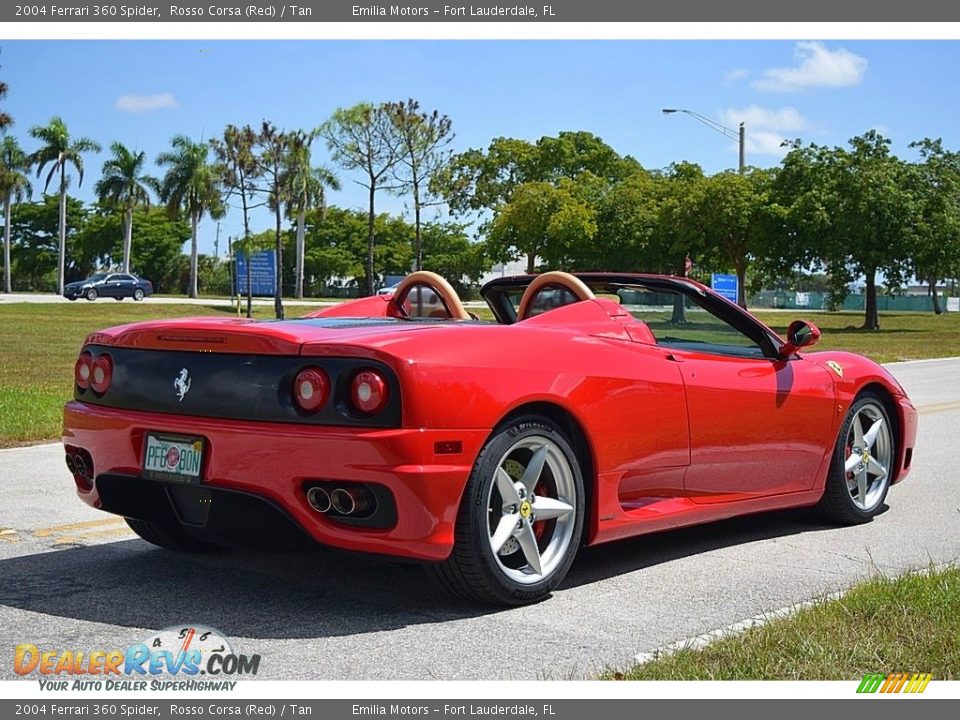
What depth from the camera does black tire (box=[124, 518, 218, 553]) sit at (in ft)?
19.3

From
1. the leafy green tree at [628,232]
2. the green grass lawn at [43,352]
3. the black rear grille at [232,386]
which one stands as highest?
the leafy green tree at [628,232]

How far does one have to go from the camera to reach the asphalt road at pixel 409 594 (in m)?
4.36

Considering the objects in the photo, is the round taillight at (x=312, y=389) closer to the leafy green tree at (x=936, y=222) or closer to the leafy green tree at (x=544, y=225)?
the leafy green tree at (x=936, y=222)

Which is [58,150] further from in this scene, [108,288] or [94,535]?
[94,535]

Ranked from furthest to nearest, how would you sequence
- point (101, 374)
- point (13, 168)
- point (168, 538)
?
point (13, 168) → point (168, 538) → point (101, 374)

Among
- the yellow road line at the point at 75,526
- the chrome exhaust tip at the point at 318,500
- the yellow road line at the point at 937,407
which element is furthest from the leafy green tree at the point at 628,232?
the chrome exhaust tip at the point at 318,500

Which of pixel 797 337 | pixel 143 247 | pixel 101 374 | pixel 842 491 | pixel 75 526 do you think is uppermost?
pixel 143 247

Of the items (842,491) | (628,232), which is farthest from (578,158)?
(842,491)

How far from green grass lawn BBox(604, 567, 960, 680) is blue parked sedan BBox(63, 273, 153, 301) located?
55.2 m

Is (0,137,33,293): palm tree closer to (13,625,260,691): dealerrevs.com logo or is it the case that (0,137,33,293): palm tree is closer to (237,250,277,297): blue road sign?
(237,250,277,297): blue road sign

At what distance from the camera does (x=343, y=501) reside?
4637 millimetres

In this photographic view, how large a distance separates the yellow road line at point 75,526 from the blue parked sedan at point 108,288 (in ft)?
171

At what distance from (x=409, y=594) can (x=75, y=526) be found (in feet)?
7.36

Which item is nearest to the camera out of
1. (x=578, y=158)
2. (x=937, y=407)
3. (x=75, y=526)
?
(x=75, y=526)
